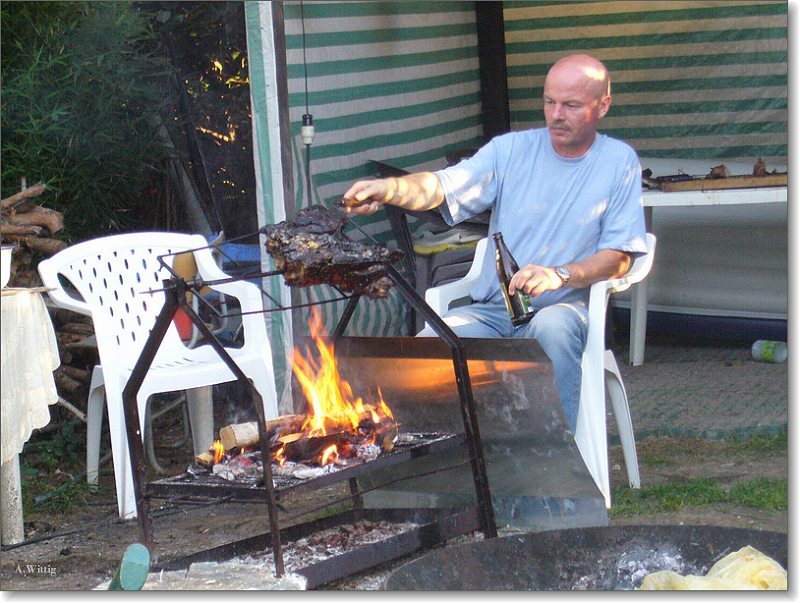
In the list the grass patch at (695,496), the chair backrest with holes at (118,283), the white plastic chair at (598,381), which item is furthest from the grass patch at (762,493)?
the chair backrest with holes at (118,283)

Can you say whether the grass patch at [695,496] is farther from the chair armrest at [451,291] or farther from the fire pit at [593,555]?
the fire pit at [593,555]

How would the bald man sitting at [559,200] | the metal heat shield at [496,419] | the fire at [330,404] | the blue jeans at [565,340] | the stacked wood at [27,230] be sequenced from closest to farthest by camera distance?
1. the fire at [330,404]
2. the metal heat shield at [496,419]
3. the blue jeans at [565,340]
4. the bald man sitting at [559,200]
5. the stacked wood at [27,230]

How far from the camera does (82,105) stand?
541 cm

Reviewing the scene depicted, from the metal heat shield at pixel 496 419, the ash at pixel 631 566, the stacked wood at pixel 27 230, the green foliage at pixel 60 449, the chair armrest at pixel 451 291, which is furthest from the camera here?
the green foliage at pixel 60 449

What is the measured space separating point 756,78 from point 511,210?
3.15 meters

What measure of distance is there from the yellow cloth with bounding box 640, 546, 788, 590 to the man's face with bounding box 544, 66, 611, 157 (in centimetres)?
200

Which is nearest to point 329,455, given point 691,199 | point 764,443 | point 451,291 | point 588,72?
point 451,291

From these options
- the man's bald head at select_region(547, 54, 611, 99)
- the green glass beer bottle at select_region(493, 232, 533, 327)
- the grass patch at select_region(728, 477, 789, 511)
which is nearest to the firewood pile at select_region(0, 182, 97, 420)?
the green glass beer bottle at select_region(493, 232, 533, 327)

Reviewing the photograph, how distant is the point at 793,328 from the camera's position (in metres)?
3.67

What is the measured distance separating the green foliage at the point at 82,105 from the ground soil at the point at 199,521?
1.39 metres

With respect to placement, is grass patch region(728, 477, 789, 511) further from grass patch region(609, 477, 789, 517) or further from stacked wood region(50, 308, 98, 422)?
stacked wood region(50, 308, 98, 422)

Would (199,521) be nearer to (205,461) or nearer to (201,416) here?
(201,416)

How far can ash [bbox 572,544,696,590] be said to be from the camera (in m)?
2.68

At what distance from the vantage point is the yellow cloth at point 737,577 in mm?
2398
